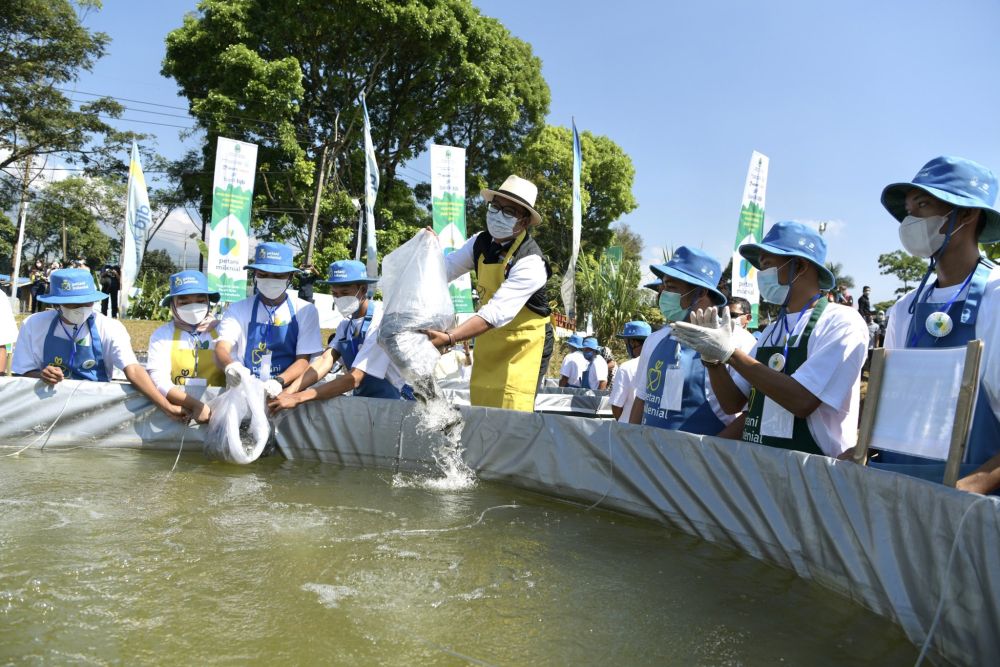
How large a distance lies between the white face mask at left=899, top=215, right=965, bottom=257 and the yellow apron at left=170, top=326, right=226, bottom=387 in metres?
4.57

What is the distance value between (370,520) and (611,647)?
5.44ft

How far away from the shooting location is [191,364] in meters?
5.70

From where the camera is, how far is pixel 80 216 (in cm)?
2922

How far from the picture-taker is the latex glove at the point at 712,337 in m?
3.22

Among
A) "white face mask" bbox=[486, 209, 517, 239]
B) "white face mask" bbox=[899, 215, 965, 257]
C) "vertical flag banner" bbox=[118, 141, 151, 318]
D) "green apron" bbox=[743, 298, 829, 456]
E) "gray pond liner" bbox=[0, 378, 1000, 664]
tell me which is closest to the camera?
"gray pond liner" bbox=[0, 378, 1000, 664]

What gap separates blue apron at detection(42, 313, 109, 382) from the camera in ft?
18.3

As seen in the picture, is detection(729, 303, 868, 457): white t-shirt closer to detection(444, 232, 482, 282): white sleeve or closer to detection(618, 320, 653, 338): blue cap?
detection(444, 232, 482, 282): white sleeve

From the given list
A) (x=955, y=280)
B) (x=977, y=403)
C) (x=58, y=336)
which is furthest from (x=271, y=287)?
(x=977, y=403)

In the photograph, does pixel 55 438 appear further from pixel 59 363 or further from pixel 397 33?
pixel 397 33

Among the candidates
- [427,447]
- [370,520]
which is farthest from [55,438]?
[370,520]

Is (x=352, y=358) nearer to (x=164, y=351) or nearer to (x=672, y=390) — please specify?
(x=164, y=351)

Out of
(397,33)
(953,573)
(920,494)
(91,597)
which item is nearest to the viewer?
(953,573)

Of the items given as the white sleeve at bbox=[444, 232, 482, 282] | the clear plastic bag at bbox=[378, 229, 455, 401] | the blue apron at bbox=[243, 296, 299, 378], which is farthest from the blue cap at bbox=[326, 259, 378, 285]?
the clear plastic bag at bbox=[378, 229, 455, 401]

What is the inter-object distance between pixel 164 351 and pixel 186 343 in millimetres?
181
